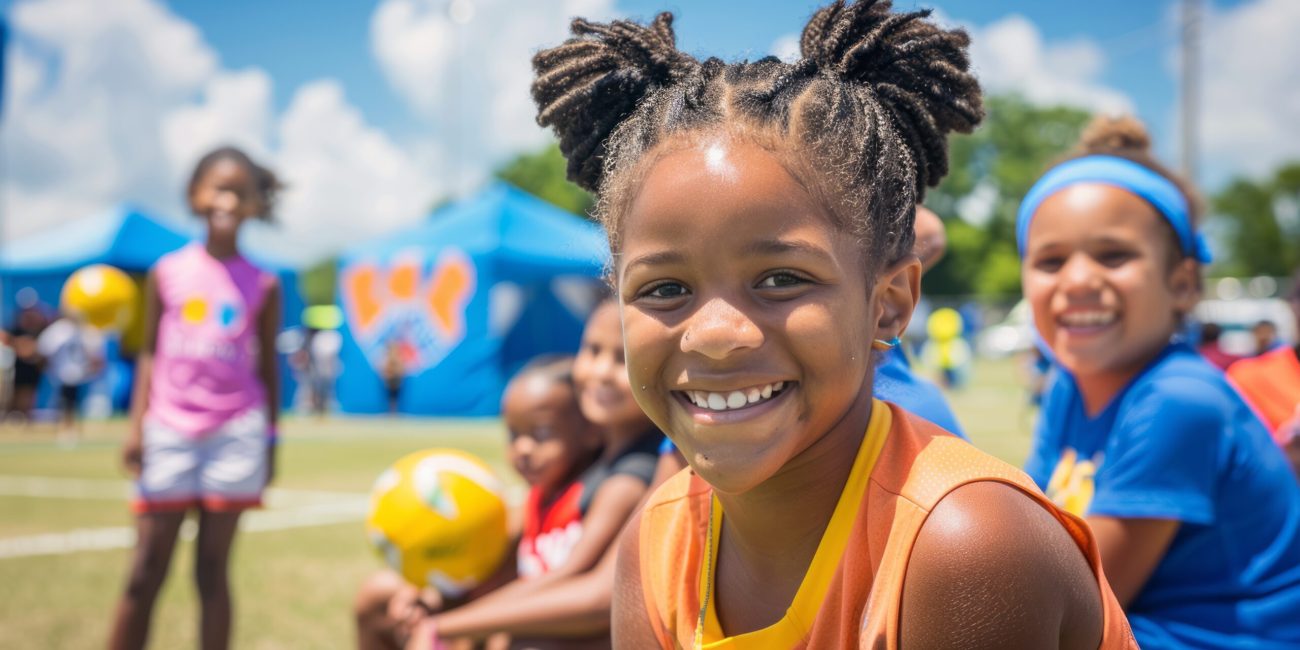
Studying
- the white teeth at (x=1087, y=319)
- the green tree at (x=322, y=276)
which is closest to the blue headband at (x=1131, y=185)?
A: the white teeth at (x=1087, y=319)

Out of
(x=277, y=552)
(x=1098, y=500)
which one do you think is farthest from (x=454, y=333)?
(x=1098, y=500)

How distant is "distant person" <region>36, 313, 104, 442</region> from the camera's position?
14.8 m

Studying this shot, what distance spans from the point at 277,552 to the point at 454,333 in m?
13.0

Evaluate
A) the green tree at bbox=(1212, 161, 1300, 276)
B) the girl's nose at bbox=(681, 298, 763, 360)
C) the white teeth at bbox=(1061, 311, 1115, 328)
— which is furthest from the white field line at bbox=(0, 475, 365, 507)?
the green tree at bbox=(1212, 161, 1300, 276)

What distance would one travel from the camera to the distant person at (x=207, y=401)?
393 cm

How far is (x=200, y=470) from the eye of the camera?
13.3 ft

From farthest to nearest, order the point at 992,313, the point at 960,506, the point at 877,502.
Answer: the point at 992,313, the point at 877,502, the point at 960,506

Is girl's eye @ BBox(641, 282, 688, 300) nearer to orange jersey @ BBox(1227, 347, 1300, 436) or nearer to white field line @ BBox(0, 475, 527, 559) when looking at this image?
orange jersey @ BBox(1227, 347, 1300, 436)

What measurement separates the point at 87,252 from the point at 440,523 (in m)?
17.8

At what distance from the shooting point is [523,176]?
72312mm

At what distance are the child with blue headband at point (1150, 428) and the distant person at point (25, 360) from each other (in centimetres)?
1773

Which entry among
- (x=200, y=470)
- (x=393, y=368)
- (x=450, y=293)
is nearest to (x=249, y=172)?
(x=200, y=470)

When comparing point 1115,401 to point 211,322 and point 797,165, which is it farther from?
point 211,322

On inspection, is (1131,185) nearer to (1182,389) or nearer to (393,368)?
(1182,389)
